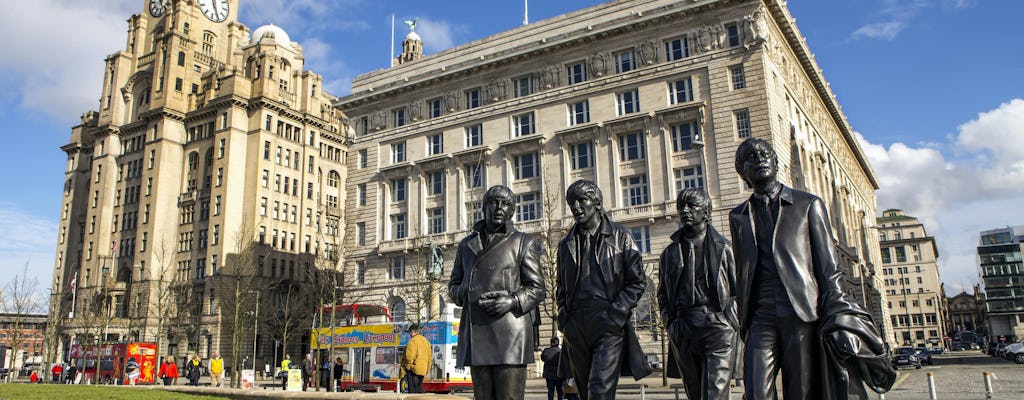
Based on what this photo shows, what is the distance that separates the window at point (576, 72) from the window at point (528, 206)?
8.13m

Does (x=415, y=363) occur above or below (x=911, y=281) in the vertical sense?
below

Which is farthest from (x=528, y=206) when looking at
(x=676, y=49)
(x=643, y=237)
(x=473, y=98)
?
(x=676, y=49)

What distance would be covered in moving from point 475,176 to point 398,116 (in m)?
10.0

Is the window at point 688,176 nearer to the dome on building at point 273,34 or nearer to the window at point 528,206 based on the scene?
the window at point 528,206

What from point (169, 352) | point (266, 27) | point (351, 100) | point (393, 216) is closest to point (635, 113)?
point (393, 216)

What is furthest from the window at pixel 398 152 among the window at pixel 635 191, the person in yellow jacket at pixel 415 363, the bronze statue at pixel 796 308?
the bronze statue at pixel 796 308

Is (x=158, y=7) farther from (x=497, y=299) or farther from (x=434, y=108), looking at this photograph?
(x=497, y=299)

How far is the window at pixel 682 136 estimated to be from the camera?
46062 mm

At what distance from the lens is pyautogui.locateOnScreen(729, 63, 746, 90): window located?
4472 centimetres

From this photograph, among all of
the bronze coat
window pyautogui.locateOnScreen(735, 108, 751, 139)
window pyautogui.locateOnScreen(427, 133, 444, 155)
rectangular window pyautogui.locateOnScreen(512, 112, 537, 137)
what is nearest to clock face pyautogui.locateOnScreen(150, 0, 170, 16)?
window pyautogui.locateOnScreen(427, 133, 444, 155)

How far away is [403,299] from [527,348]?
1885 inches

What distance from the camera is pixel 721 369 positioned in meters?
7.26

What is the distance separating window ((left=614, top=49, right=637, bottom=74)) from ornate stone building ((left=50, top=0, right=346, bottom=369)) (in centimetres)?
3450

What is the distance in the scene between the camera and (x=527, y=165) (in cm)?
5147
